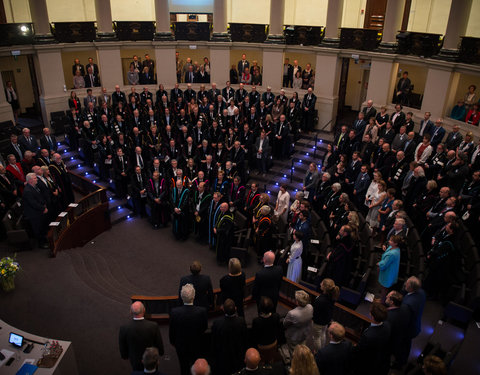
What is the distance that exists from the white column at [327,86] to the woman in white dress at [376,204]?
6.70m

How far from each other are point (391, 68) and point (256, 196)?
7.51 metres

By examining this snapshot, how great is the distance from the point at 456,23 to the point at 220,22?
29.1 ft

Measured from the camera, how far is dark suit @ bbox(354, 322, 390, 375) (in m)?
4.21

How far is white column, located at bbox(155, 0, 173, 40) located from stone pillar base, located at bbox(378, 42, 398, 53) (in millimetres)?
Result: 8478

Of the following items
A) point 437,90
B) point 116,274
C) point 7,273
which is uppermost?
point 437,90

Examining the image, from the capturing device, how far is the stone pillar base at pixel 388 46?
13000 mm

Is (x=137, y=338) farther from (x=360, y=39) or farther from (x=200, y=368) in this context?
(x=360, y=39)

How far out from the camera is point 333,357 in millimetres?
3992

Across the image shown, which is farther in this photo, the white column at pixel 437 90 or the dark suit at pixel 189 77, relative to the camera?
the dark suit at pixel 189 77

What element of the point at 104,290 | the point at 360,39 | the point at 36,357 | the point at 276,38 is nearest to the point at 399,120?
the point at 360,39

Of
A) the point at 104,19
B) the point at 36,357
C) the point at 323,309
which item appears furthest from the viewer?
the point at 104,19

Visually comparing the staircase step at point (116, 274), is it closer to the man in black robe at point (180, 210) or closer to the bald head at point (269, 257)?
the man in black robe at point (180, 210)

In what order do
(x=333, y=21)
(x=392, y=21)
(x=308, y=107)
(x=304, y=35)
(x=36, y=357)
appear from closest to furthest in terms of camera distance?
(x=36, y=357)
(x=392, y=21)
(x=308, y=107)
(x=333, y=21)
(x=304, y=35)

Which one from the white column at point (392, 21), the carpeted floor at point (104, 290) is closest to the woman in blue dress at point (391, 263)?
the carpeted floor at point (104, 290)
